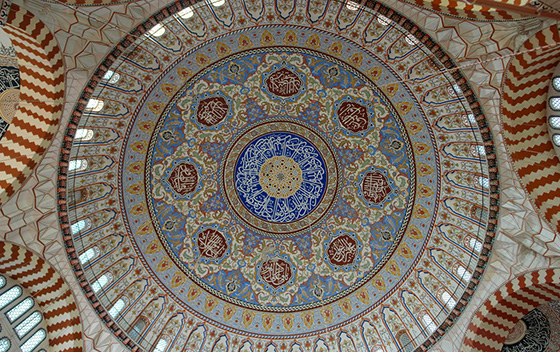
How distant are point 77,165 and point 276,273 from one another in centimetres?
808

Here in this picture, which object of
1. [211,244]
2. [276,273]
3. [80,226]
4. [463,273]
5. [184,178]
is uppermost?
[184,178]

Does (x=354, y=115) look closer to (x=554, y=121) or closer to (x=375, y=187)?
(x=375, y=187)

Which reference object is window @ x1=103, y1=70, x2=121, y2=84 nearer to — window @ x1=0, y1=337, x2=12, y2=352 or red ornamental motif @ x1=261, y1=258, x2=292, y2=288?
window @ x1=0, y1=337, x2=12, y2=352

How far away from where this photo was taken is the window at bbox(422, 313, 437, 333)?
37.2 feet

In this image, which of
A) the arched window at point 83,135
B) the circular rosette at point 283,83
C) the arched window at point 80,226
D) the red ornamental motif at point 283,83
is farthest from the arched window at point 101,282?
the red ornamental motif at point 283,83

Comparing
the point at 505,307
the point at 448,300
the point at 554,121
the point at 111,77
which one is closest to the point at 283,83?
the point at 111,77

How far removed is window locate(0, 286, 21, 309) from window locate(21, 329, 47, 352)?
4.11 ft

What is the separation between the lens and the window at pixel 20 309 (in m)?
9.76

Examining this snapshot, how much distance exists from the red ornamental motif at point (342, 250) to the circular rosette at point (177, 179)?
5.73 metres

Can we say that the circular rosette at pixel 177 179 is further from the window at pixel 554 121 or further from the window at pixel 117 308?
the window at pixel 554 121

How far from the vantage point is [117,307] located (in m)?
11.6

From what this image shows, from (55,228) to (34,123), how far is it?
2945 millimetres

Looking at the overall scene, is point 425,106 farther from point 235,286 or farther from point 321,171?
point 235,286

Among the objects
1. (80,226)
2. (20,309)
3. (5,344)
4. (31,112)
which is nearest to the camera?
(31,112)
